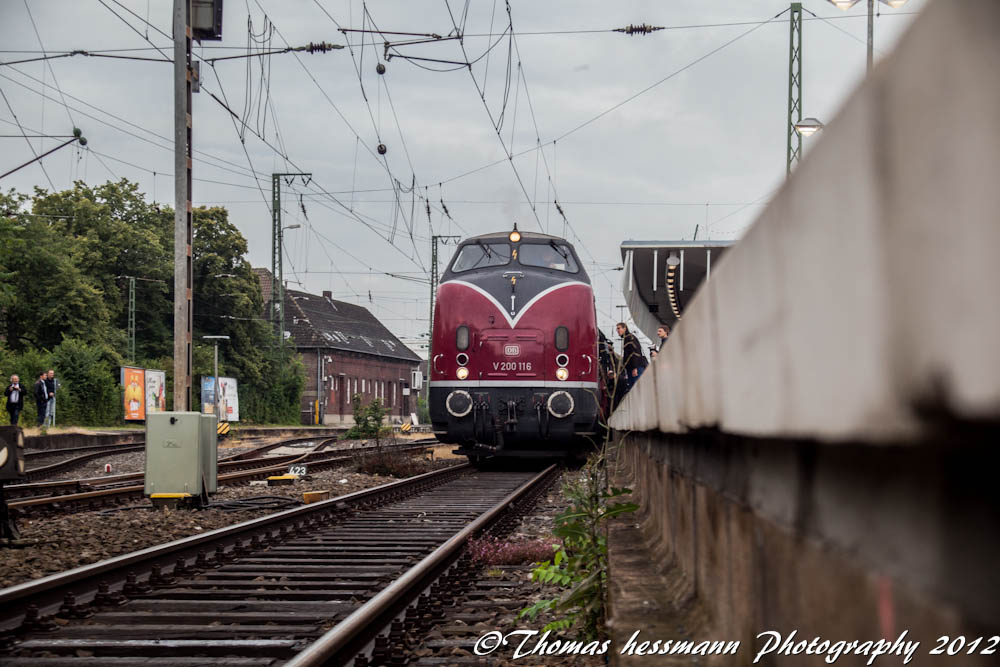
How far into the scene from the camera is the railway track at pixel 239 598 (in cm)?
493

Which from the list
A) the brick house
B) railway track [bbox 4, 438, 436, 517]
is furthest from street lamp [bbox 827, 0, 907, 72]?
the brick house

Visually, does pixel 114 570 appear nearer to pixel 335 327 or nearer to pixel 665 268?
pixel 665 268

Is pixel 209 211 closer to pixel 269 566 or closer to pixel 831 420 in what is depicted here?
pixel 269 566

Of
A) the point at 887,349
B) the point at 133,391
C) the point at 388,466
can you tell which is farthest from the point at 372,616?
the point at 133,391

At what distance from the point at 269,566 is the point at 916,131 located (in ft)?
24.6

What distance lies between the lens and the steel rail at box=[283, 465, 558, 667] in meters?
4.48

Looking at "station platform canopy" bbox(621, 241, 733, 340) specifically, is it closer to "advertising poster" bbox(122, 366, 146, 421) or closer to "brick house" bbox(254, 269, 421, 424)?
"advertising poster" bbox(122, 366, 146, 421)

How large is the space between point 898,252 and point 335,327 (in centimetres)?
8448

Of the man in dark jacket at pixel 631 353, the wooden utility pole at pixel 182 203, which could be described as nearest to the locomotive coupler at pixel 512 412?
the man in dark jacket at pixel 631 353

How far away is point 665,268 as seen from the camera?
16.9m

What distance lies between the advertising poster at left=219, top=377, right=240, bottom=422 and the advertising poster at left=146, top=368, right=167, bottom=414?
3872 millimetres

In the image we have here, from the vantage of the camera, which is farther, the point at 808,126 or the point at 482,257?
the point at 482,257

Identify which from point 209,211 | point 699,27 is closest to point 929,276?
point 699,27

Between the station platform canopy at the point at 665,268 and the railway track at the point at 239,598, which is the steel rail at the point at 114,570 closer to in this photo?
the railway track at the point at 239,598
